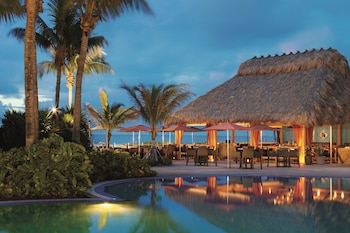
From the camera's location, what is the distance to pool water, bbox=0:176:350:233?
288 inches

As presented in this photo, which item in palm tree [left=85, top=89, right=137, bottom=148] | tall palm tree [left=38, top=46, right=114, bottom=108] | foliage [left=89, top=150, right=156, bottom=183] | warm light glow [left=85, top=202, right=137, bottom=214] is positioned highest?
tall palm tree [left=38, top=46, right=114, bottom=108]

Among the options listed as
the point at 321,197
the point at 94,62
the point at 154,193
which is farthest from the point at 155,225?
the point at 94,62

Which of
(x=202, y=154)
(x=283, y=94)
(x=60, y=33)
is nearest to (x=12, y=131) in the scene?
(x=60, y=33)

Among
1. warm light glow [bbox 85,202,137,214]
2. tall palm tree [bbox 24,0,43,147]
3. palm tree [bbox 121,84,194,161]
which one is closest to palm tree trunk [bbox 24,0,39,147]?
tall palm tree [bbox 24,0,43,147]

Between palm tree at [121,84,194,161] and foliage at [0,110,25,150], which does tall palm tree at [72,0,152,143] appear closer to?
foliage at [0,110,25,150]

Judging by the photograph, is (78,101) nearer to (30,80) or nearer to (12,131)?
(12,131)

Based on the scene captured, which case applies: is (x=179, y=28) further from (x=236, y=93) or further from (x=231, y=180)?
(x=231, y=180)

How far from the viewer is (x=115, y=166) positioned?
13.7 meters

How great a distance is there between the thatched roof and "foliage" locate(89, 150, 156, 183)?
331 inches

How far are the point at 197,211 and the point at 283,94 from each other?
14886 mm

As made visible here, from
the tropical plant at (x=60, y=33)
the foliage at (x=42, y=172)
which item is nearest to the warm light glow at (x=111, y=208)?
the foliage at (x=42, y=172)

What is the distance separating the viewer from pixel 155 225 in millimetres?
7473

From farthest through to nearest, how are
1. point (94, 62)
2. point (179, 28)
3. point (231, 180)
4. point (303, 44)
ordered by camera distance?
point (303, 44) → point (179, 28) → point (94, 62) → point (231, 180)

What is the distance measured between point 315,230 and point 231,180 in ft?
24.0
